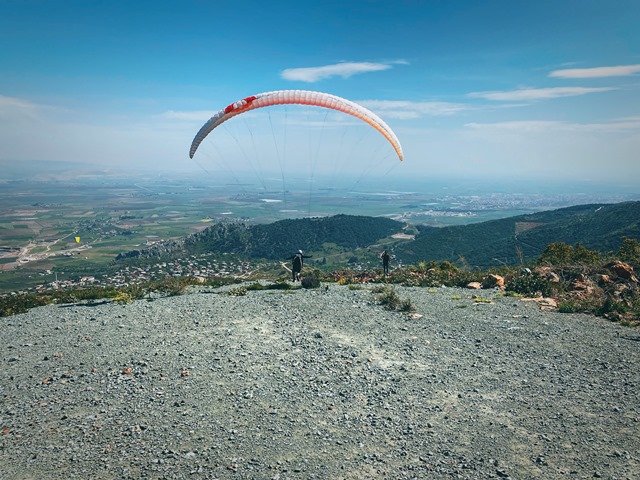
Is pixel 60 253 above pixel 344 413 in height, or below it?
below

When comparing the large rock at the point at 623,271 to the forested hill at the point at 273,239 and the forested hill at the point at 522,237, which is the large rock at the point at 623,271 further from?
the forested hill at the point at 273,239

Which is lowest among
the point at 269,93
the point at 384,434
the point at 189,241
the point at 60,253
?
the point at 60,253

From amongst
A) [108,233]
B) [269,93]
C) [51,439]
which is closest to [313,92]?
[269,93]

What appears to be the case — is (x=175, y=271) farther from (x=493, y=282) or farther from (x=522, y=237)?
(x=522, y=237)

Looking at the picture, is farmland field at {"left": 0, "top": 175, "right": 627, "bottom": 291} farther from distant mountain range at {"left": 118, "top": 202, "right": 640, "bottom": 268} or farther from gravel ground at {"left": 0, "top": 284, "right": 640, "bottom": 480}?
gravel ground at {"left": 0, "top": 284, "right": 640, "bottom": 480}

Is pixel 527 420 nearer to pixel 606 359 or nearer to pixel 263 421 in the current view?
pixel 606 359

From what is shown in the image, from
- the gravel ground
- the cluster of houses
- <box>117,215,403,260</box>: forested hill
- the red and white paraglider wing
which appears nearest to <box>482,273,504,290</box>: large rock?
the gravel ground
